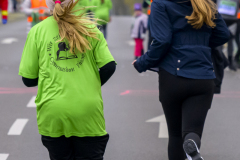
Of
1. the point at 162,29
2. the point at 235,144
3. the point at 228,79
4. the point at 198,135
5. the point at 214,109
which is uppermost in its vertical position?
the point at 162,29

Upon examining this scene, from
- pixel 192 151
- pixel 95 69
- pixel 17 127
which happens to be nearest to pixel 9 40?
pixel 17 127

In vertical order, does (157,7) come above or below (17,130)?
above

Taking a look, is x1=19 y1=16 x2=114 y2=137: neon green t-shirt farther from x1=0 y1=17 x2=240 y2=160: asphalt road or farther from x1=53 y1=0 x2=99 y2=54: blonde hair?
x1=0 y1=17 x2=240 y2=160: asphalt road

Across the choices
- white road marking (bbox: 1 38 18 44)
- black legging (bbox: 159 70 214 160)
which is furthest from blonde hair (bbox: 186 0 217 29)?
white road marking (bbox: 1 38 18 44)

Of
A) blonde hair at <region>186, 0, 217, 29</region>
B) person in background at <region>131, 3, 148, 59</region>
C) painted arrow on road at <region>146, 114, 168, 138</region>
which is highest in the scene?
blonde hair at <region>186, 0, 217, 29</region>

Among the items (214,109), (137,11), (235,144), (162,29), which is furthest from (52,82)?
(137,11)

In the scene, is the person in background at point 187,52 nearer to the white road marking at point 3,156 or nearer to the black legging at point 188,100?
the black legging at point 188,100

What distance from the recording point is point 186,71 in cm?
349

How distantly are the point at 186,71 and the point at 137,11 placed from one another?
8.63m

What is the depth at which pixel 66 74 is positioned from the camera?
10.2 ft

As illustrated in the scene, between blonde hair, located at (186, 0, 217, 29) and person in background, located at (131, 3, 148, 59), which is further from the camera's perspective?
person in background, located at (131, 3, 148, 59)

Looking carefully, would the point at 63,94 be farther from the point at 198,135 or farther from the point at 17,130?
the point at 17,130

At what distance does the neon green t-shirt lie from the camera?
309 centimetres

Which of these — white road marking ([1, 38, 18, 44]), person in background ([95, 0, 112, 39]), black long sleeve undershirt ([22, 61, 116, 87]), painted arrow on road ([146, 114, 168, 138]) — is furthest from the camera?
white road marking ([1, 38, 18, 44])
